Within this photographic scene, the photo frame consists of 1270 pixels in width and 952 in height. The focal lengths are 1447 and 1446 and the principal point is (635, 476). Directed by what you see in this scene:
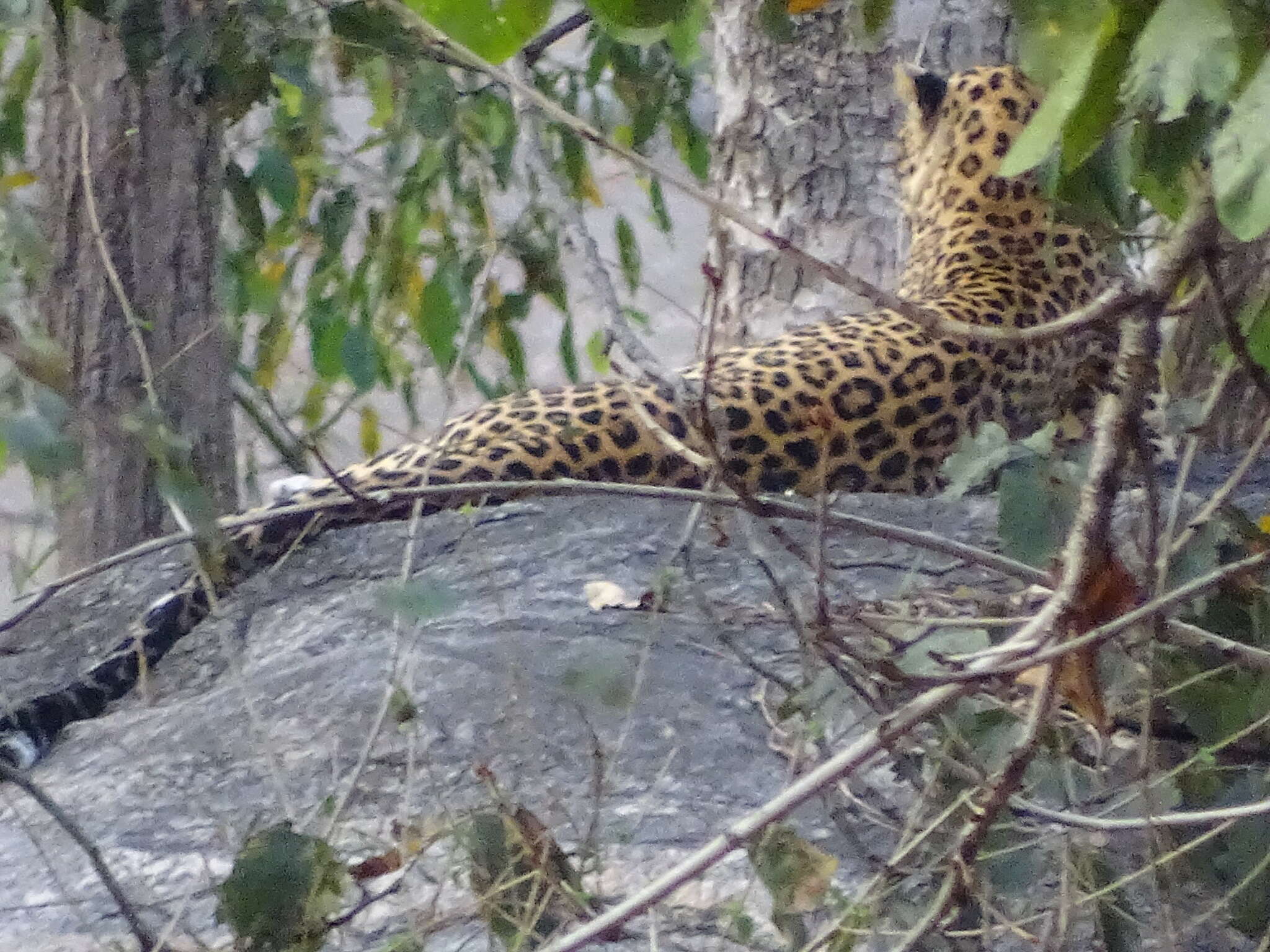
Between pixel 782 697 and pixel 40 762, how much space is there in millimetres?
831

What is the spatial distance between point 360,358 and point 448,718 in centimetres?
91

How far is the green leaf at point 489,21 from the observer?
60cm

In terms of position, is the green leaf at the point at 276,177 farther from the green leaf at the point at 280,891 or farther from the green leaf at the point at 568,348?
the green leaf at the point at 280,891

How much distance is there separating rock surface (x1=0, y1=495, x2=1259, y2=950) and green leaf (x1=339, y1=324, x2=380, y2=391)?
30cm

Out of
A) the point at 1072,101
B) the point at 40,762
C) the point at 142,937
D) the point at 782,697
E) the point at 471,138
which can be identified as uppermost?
the point at 1072,101

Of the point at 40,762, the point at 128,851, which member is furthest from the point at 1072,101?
the point at 40,762

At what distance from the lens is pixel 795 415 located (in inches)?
85.3

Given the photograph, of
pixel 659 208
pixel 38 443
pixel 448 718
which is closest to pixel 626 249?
pixel 659 208

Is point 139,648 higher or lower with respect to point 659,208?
lower

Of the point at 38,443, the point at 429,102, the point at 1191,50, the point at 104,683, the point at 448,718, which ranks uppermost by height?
the point at 1191,50

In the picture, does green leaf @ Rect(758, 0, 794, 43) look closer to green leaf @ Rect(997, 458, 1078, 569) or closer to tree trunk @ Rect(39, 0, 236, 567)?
green leaf @ Rect(997, 458, 1078, 569)

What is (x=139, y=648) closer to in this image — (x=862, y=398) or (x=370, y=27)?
(x=370, y=27)

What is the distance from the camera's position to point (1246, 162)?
Result: 0.52 m

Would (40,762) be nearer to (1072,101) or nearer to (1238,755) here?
(1238,755)
